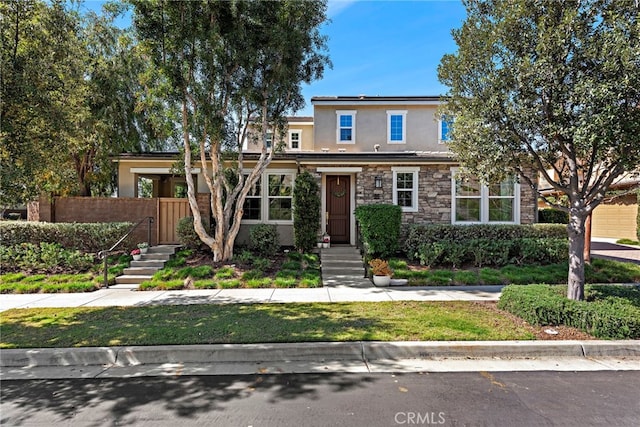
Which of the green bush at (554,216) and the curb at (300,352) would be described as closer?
the curb at (300,352)

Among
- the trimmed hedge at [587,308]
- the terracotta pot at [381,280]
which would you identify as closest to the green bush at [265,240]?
the terracotta pot at [381,280]

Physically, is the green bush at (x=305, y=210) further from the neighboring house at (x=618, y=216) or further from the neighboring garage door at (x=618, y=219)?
the neighboring garage door at (x=618, y=219)

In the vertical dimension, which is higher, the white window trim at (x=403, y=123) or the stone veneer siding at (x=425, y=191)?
the white window trim at (x=403, y=123)

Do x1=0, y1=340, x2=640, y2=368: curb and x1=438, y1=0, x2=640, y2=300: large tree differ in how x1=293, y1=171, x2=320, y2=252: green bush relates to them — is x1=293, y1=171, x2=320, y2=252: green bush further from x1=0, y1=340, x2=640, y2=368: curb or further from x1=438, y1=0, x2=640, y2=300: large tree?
x1=0, y1=340, x2=640, y2=368: curb

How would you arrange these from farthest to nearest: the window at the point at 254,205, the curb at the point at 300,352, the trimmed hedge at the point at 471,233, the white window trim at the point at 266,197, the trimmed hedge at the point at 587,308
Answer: the window at the point at 254,205 < the white window trim at the point at 266,197 < the trimmed hedge at the point at 471,233 < the trimmed hedge at the point at 587,308 < the curb at the point at 300,352

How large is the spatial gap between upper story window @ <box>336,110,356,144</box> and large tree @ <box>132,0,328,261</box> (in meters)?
5.44

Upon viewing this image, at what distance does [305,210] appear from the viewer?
35.7 feet

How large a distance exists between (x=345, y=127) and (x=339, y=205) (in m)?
4.94

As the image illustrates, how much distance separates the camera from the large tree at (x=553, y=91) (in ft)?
15.3

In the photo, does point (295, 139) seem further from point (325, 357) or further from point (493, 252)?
point (325, 357)

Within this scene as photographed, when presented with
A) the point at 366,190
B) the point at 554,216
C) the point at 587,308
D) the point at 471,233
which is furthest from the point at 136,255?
the point at 554,216

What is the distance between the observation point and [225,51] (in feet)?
28.5

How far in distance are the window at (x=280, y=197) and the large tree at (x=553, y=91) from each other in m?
7.22

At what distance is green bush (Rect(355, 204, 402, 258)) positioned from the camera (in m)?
9.77
